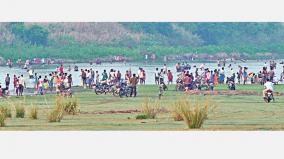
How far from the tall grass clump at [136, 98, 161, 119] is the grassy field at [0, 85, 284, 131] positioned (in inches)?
3.3

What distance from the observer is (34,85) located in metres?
19.8

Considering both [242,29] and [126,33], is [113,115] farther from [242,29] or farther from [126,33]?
[242,29]

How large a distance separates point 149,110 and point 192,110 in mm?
811

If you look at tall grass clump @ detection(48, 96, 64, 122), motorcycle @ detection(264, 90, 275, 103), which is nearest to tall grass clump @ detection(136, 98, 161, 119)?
tall grass clump @ detection(48, 96, 64, 122)

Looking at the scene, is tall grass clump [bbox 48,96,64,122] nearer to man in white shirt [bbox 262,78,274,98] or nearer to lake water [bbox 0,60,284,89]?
lake water [bbox 0,60,284,89]

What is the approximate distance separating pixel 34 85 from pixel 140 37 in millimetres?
2101

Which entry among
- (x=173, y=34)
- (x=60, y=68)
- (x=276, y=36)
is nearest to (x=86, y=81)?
(x=60, y=68)

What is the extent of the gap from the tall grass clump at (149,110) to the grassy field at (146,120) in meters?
0.08

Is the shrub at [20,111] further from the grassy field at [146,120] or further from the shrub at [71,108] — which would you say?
the shrub at [71,108]

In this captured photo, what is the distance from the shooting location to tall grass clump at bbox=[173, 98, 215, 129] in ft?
61.7

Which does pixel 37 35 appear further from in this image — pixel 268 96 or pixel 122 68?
pixel 268 96

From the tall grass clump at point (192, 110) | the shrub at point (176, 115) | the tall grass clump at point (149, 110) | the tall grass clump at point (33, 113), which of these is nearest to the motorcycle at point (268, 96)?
the tall grass clump at point (192, 110)

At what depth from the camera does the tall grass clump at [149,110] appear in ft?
63.1

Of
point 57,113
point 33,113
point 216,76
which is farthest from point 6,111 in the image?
point 216,76
